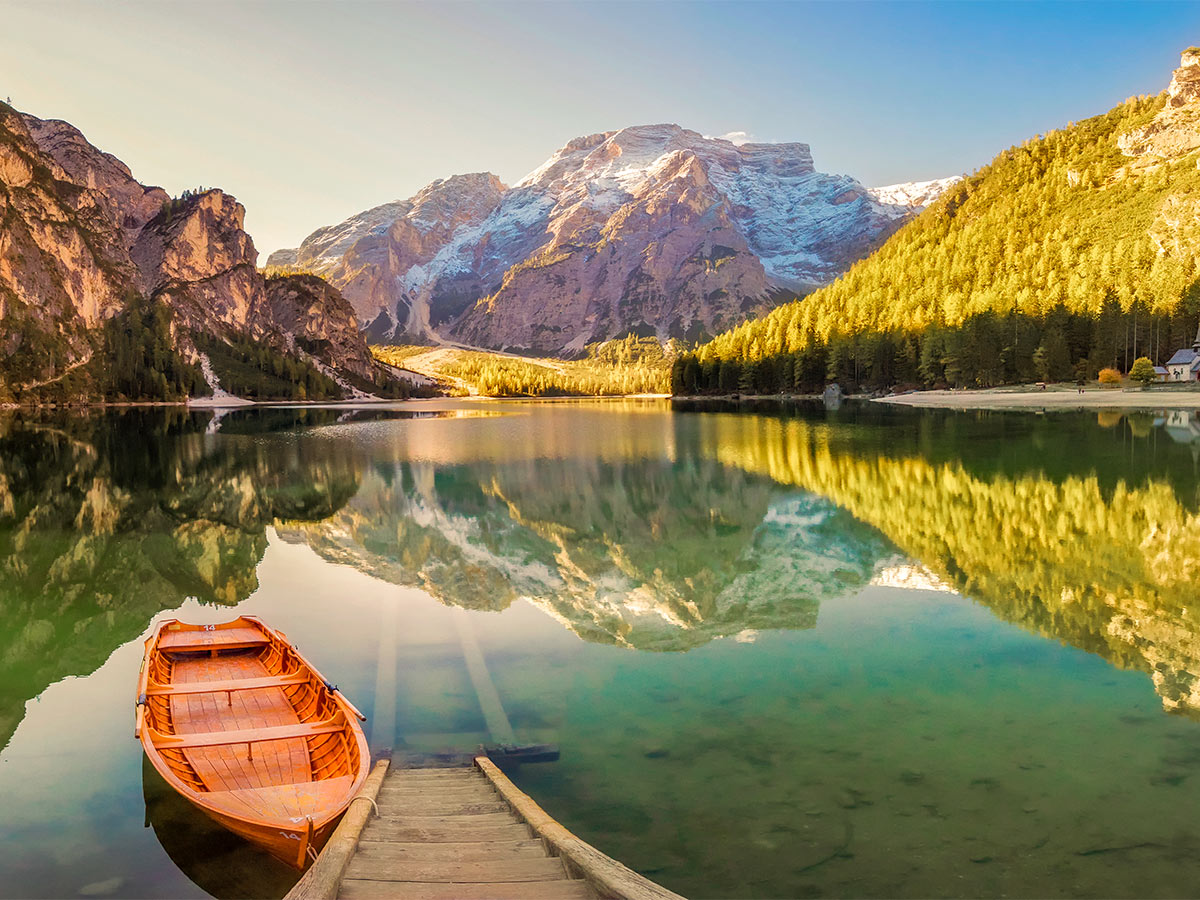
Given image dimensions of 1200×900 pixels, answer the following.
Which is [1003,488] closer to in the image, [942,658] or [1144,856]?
[942,658]

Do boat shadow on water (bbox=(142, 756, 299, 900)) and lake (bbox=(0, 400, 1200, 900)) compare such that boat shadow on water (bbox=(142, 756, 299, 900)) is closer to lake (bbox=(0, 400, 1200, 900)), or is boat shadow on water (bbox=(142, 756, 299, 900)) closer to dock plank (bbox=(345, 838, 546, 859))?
lake (bbox=(0, 400, 1200, 900))

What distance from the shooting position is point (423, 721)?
14.8 m

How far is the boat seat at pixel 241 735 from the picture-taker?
1144 cm

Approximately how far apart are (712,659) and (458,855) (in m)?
10.3

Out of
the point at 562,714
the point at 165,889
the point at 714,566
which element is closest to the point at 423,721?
the point at 562,714

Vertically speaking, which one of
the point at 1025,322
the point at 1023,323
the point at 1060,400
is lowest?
the point at 1060,400

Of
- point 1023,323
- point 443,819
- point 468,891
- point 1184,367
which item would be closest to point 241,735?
point 443,819

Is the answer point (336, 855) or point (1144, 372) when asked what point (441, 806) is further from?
point (1144, 372)

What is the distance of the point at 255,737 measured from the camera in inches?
460

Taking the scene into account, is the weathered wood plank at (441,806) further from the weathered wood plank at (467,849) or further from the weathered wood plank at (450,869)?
the weathered wood plank at (450,869)

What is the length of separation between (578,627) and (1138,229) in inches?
8926

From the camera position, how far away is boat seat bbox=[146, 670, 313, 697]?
45.2 feet

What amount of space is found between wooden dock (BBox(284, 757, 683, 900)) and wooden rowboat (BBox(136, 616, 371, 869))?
67 cm

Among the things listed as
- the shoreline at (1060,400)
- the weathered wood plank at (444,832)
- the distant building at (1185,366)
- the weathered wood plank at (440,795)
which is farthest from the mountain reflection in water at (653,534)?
the distant building at (1185,366)
